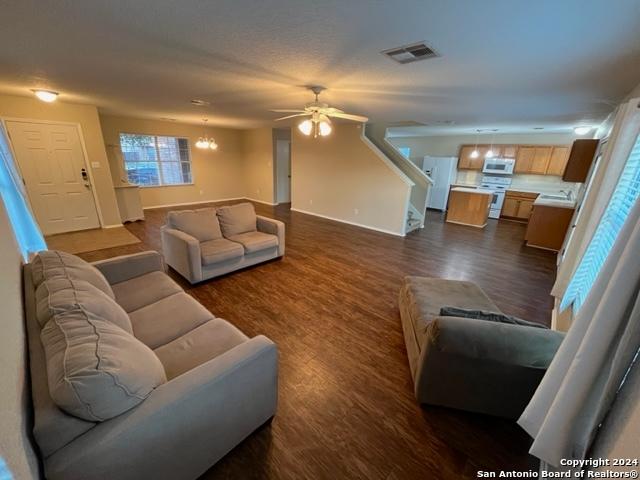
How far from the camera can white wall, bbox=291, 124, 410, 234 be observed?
5.48m

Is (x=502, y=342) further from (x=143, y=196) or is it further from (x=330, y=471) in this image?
(x=143, y=196)

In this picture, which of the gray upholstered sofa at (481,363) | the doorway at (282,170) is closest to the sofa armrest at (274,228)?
the gray upholstered sofa at (481,363)

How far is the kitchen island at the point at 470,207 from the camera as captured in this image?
6.21 m

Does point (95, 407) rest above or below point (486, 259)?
above

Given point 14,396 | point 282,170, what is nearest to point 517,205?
point 282,170

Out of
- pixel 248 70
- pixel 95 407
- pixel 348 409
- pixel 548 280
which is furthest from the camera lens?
pixel 548 280

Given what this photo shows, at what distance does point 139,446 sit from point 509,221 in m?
8.68

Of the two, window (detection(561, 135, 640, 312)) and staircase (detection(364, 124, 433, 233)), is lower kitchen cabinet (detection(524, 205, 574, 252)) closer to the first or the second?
staircase (detection(364, 124, 433, 233))

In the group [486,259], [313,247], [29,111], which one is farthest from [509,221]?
[29,111]

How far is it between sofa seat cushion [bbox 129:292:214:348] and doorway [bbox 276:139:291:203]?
641cm

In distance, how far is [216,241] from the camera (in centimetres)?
343

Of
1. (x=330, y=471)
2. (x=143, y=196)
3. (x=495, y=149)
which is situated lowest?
(x=330, y=471)

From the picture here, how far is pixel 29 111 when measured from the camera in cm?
419

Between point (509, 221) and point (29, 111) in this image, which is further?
point (509, 221)
